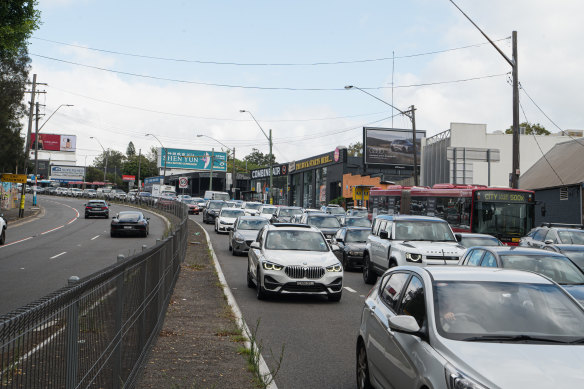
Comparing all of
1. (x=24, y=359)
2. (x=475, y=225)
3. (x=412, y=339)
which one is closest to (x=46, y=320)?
(x=24, y=359)

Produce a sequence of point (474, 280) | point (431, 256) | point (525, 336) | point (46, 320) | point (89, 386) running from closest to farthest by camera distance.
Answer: point (46, 320) < point (89, 386) < point (525, 336) < point (474, 280) < point (431, 256)

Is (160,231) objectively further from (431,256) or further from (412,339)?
(412,339)

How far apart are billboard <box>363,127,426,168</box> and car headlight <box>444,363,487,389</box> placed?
70.7 meters

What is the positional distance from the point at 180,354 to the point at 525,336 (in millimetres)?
4735

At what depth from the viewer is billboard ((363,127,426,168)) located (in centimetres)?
7562

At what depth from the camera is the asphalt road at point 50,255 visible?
15109 millimetres

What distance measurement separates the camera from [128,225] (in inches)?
1337

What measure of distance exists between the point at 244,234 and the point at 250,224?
4.76 ft

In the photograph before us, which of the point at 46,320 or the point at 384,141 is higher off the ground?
the point at 384,141

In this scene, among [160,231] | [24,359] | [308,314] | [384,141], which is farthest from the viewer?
[384,141]

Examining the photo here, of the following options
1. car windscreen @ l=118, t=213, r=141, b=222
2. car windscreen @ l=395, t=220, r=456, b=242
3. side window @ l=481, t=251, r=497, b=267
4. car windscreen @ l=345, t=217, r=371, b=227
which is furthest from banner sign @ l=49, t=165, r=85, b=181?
side window @ l=481, t=251, r=497, b=267

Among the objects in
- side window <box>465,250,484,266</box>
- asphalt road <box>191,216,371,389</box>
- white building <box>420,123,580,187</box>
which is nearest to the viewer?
asphalt road <box>191,216,371,389</box>

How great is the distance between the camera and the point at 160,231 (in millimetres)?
39719

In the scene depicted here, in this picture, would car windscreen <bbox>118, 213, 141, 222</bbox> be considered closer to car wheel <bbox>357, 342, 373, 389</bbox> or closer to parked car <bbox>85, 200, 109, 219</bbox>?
parked car <bbox>85, 200, 109, 219</bbox>
